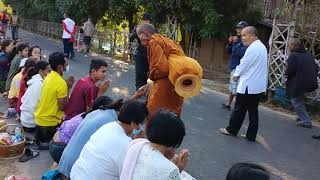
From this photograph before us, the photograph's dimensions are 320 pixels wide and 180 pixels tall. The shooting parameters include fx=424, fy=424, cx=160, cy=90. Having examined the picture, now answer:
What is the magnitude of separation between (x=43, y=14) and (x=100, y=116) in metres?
28.6

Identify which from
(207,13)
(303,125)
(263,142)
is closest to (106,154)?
(263,142)

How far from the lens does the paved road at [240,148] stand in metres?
5.61

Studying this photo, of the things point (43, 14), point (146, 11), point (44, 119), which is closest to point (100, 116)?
point (44, 119)

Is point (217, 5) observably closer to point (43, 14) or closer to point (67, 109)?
point (67, 109)

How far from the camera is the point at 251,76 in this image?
6.47m

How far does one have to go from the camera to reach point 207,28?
14.7 meters

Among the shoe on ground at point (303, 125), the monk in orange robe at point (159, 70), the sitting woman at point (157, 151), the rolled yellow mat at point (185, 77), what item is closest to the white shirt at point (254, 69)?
the monk in orange robe at point (159, 70)

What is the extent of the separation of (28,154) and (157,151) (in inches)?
142

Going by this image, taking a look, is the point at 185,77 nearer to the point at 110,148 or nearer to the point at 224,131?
the point at 110,148

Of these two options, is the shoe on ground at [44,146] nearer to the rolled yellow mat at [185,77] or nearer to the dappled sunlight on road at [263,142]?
the rolled yellow mat at [185,77]

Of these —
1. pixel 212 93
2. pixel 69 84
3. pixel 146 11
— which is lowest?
pixel 212 93

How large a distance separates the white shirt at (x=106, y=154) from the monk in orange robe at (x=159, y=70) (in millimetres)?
1248

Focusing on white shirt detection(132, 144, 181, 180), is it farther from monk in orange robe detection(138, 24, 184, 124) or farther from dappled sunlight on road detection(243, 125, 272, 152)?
dappled sunlight on road detection(243, 125, 272, 152)

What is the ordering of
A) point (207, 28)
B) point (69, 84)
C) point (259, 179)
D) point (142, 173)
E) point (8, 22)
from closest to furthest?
point (259, 179) < point (142, 173) < point (69, 84) < point (207, 28) < point (8, 22)
